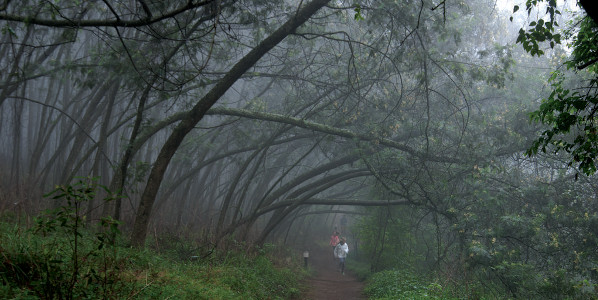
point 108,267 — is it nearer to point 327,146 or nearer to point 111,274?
point 111,274

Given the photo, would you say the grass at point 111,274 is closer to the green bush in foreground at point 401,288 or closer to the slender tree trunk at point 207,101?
the slender tree trunk at point 207,101

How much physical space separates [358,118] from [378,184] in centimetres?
194

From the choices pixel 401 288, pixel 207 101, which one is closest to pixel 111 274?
pixel 207 101

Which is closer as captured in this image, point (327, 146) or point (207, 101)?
point (207, 101)

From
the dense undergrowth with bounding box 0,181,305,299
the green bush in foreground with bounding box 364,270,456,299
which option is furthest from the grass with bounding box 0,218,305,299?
the green bush in foreground with bounding box 364,270,456,299

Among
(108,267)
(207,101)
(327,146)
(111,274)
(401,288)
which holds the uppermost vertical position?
(327,146)

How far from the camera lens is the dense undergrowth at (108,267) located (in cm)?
326

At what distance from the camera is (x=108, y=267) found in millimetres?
4441

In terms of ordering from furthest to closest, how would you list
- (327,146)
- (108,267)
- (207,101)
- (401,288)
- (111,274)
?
1. (327,146)
2. (401,288)
3. (207,101)
4. (108,267)
5. (111,274)

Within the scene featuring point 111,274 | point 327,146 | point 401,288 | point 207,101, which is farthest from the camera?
point 327,146

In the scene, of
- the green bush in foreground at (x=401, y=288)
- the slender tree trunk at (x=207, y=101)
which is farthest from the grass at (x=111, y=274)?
the green bush in foreground at (x=401, y=288)

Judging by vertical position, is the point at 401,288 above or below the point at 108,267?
below

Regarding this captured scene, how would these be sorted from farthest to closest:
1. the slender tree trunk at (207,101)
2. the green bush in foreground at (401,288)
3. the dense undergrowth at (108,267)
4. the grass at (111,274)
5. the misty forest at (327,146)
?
the green bush in foreground at (401,288), the slender tree trunk at (207,101), the misty forest at (327,146), the grass at (111,274), the dense undergrowth at (108,267)

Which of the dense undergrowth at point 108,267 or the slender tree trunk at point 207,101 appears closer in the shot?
the dense undergrowth at point 108,267
